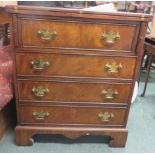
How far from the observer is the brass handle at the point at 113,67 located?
1215 mm

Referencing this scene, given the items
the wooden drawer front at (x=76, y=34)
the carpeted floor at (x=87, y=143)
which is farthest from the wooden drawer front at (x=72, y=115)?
the wooden drawer front at (x=76, y=34)

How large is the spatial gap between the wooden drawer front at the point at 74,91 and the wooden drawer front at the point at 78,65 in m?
0.06

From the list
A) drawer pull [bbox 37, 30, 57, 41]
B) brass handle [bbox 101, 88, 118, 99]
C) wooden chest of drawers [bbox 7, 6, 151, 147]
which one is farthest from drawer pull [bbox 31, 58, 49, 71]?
brass handle [bbox 101, 88, 118, 99]

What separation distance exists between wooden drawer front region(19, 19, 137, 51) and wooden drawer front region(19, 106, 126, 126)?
0.42 meters

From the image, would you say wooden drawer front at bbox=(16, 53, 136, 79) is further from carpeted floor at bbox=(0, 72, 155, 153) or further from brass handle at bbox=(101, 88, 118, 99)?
carpeted floor at bbox=(0, 72, 155, 153)

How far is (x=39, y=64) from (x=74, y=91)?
277 millimetres

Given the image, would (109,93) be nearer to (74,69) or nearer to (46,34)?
(74,69)

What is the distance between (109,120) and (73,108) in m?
0.26

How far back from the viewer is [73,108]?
1.34 metres

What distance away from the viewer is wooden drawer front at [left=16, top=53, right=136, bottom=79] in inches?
46.4

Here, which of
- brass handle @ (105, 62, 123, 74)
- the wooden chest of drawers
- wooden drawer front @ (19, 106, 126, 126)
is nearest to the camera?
the wooden chest of drawers

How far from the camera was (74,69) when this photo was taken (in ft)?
4.00

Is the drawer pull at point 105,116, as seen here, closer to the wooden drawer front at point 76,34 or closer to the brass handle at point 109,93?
the brass handle at point 109,93

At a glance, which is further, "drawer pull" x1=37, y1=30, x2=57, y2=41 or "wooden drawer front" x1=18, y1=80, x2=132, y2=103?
"wooden drawer front" x1=18, y1=80, x2=132, y2=103
